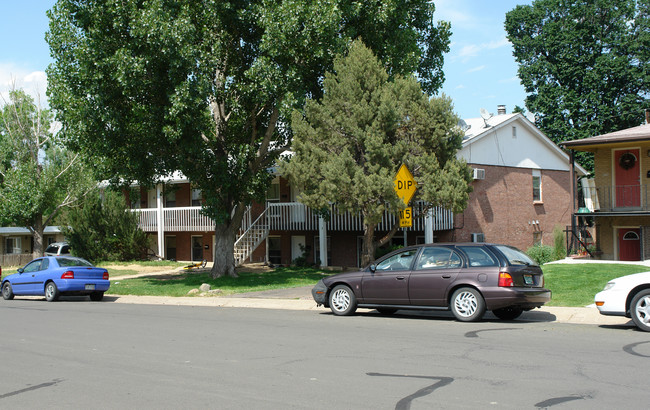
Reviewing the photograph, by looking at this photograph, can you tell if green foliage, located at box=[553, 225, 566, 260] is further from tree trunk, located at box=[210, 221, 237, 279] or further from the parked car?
the parked car

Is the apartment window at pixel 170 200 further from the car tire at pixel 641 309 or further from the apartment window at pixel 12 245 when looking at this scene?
the car tire at pixel 641 309

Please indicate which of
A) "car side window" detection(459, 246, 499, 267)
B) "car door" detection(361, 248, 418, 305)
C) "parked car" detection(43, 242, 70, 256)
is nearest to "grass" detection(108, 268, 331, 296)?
"car door" detection(361, 248, 418, 305)

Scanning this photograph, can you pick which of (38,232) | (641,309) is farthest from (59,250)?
(641,309)

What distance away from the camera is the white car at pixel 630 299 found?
10375mm

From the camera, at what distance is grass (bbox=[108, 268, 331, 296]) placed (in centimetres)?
2053

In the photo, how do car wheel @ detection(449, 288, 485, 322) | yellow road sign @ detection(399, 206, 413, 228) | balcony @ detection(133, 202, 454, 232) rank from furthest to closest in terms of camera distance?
balcony @ detection(133, 202, 454, 232) < yellow road sign @ detection(399, 206, 413, 228) < car wheel @ detection(449, 288, 485, 322)

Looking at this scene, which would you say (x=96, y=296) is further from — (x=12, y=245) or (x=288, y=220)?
(x=12, y=245)

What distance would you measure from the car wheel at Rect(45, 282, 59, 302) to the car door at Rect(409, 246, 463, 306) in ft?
38.9

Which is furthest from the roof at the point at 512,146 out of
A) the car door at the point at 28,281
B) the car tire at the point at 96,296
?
the car door at the point at 28,281

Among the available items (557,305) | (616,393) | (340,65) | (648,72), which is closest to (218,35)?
(340,65)

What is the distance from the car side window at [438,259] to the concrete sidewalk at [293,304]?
1.55 m

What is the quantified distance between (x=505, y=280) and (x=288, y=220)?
64.0 ft

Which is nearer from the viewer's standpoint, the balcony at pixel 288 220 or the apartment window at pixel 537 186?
the balcony at pixel 288 220

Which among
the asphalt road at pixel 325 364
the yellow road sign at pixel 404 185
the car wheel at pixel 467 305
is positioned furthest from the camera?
the yellow road sign at pixel 404 185
